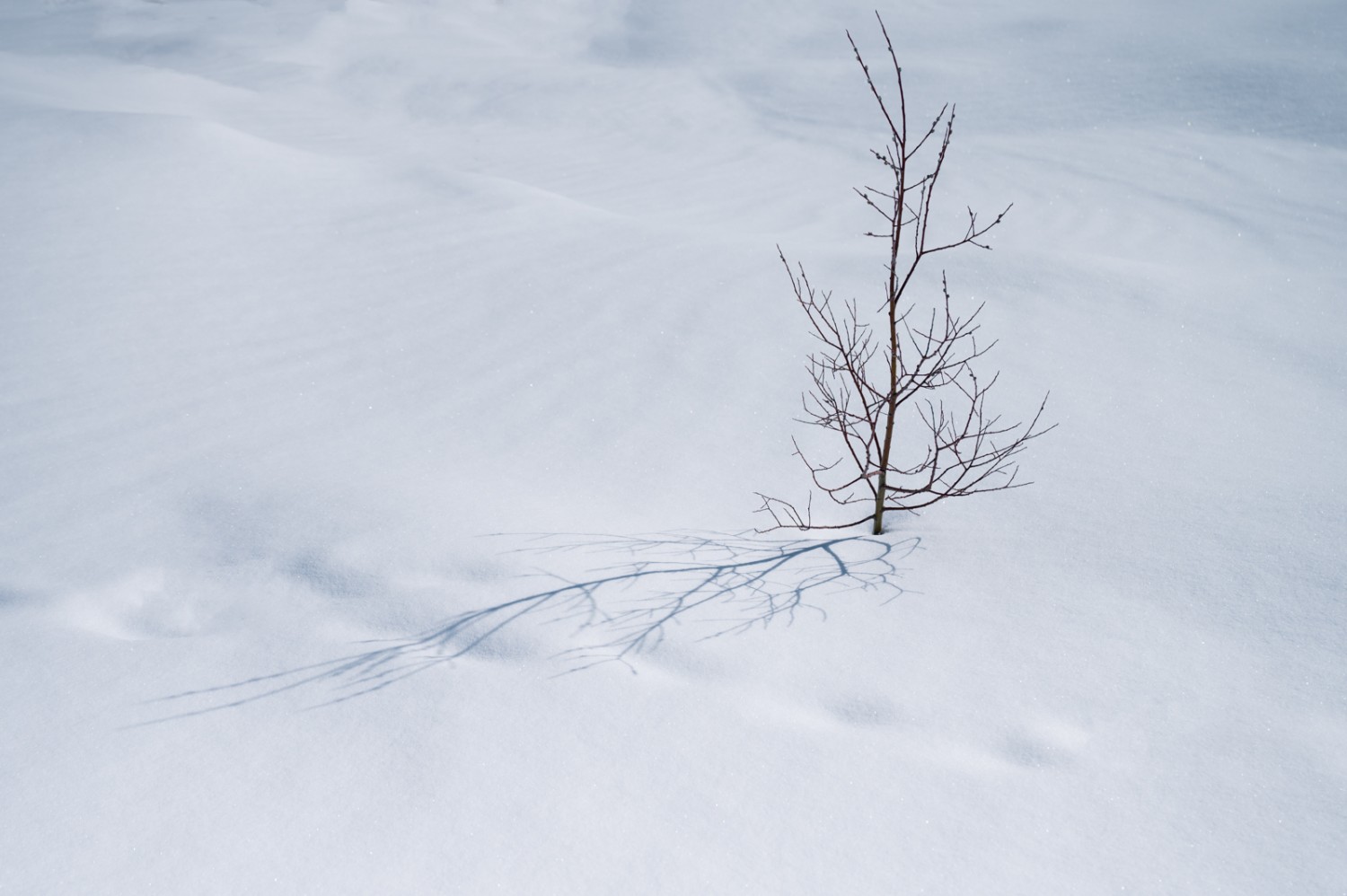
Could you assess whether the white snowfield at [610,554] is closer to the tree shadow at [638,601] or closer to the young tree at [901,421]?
the tree shadow at [638,601]

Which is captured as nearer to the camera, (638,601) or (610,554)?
(638,601)

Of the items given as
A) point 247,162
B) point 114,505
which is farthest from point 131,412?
point 247,162

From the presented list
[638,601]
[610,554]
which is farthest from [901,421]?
[638,601]

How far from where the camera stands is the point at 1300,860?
1.64 metres

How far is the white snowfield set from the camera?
1750 millimetres

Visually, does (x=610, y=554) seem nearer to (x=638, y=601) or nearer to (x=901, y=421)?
(x=638, y=601)

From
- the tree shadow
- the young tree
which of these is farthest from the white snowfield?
the young tree

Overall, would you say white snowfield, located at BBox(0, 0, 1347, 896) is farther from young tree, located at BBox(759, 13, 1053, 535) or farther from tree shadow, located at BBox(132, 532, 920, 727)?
young tree, located at BBox(759, 13, 1053, 535)

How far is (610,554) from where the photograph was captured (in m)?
2.63

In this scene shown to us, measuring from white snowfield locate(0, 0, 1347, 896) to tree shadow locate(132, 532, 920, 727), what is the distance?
0.01 metres

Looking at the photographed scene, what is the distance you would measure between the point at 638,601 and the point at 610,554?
0.27 m

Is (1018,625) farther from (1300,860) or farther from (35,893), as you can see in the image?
(35,893)

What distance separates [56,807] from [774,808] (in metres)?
1.38

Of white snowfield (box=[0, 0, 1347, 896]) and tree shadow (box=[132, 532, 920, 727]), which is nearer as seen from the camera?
white snowfield (box=[0, 0, 1347, 896])
